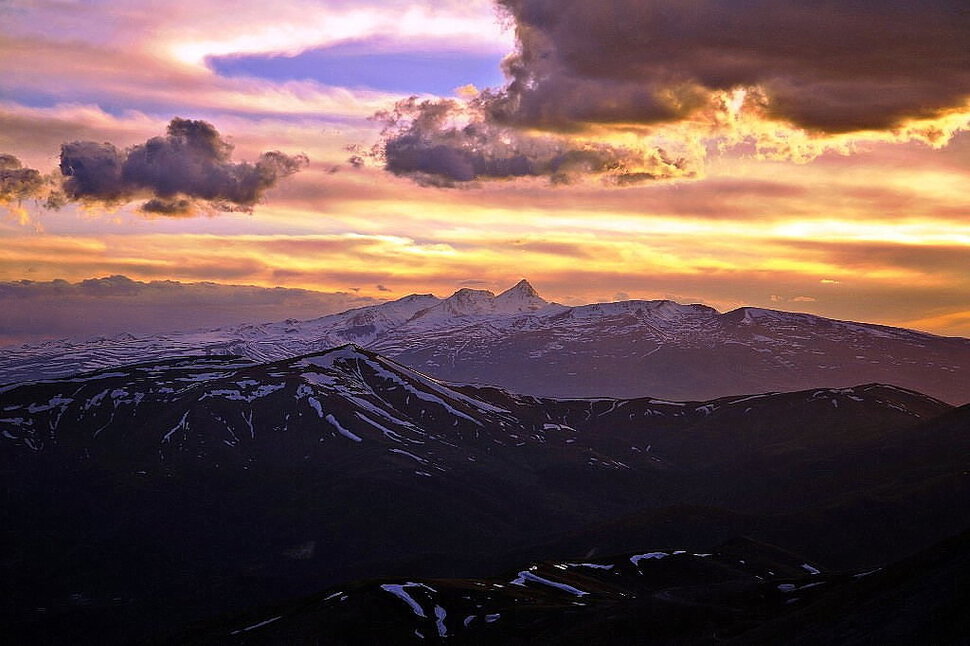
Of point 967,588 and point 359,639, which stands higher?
point 967,588

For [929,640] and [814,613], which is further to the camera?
[814,613]

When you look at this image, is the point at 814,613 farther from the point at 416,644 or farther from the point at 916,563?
the point at 416,644

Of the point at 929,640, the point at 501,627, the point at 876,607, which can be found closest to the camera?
the point at 929,640

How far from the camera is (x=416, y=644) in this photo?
19238 centimetres

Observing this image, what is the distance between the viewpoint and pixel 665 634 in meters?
172

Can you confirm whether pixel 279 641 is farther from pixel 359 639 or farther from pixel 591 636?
pixel 591 636

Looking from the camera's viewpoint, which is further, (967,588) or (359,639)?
(359,639)

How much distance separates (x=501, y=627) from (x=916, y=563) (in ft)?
248

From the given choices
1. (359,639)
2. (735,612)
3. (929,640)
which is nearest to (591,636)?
(735,612)

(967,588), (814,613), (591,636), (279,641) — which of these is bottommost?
(279,641)

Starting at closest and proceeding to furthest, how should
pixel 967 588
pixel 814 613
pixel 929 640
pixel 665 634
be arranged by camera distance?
1. pixel 929 640
2. pixel 967 588
3. pixel 814 613
4. pixel 665 634

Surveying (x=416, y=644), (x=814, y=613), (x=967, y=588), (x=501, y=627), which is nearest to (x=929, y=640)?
(x=967, y=588)

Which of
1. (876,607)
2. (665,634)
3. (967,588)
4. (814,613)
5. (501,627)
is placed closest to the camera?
(967,588)

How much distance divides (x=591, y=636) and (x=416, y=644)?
3798cm
